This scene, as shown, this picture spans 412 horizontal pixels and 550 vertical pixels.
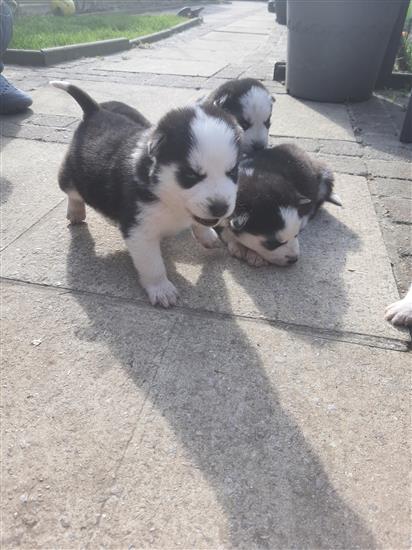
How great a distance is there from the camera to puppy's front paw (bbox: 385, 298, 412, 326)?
2436 millimetres

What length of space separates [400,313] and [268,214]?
101cm

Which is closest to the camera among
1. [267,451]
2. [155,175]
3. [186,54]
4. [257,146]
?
[267,451]

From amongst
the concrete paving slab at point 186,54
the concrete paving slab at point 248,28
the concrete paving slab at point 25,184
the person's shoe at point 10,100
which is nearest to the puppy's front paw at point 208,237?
the concrete paving slab at point 25,184

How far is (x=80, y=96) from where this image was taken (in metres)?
2.95

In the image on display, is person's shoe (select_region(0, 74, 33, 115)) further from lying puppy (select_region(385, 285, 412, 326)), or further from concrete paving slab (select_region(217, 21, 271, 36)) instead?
concrete paving slab (select_region(217, 21, 271, 36))

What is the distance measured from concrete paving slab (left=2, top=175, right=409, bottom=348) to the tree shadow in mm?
221

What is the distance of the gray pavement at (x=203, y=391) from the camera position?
1.59 metres

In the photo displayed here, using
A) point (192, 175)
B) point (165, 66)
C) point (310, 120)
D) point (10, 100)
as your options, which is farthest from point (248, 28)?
point (192, 175)

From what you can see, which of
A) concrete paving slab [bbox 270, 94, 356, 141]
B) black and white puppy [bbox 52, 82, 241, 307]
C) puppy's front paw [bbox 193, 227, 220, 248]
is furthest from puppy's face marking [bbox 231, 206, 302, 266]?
concrete paving slab [bbox 270, 94, 356, 141]

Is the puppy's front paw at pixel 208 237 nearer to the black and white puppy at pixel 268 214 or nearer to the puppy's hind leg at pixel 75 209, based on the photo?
the black and white puppy at pixel 268 214

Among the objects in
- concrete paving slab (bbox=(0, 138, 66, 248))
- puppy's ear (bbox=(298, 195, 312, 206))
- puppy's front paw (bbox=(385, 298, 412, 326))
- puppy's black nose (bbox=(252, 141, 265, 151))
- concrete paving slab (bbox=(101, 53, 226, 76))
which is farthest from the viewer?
concrete paving slab (bbox=(101, 53, 226, 76))

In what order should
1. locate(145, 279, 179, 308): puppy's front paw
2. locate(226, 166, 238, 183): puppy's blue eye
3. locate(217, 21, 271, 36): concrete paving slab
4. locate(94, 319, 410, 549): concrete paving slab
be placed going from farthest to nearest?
locate(217, 21, 271, 36): concrete paving slab < locate(145, 279, 179, 308): puppy's front paw < locate(226, 166, 238, 183): puppy's blue eye < locate(94, 319, 410, 549): concrete paving slab

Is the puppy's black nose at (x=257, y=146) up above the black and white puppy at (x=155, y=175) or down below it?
below

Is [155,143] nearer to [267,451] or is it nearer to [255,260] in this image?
[255,260]
